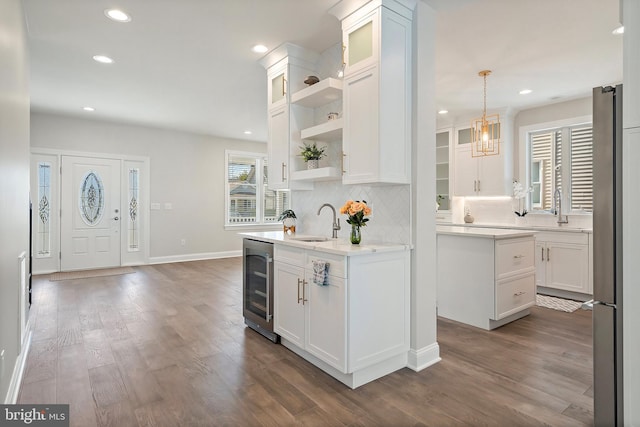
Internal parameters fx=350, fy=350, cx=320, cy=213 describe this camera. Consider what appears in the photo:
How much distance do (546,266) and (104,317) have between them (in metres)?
5.42

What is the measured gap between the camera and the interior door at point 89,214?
6.14 m

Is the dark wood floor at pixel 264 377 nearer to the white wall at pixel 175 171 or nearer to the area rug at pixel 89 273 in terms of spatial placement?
the area rug at pixel 89 273

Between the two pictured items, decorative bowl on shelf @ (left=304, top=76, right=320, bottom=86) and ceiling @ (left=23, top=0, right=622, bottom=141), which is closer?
ceiling @ (left=23, top=0, right=622, bottom=141)

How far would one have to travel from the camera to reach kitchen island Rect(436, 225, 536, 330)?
3.28 metres

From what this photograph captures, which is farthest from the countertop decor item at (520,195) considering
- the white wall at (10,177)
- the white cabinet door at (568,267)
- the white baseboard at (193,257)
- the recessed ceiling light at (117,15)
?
the white wall at (10,177)

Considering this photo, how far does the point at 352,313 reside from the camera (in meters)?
2.21

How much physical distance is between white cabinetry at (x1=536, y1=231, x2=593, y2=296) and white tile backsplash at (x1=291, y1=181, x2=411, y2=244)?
3.24 metres

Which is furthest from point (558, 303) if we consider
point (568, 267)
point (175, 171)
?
point (175, 171)

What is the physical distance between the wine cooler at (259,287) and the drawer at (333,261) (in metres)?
0.61

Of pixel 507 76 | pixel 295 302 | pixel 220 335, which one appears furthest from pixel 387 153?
pixel 507 76

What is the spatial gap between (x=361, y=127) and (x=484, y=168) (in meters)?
4.08

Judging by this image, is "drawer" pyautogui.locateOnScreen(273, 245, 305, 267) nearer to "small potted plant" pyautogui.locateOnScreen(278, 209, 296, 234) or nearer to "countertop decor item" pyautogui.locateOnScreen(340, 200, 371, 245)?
"countertop decor item" pyautogui.locateOnScreen(340, 200, 371, 245)

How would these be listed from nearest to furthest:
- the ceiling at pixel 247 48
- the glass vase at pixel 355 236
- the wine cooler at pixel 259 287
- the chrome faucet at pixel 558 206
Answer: the glass vase at pixel 355 236 → the ceiling at pixel 247 48 → the wine cooler at pixel 259 287 → the chrome faucet at pixel 558 206

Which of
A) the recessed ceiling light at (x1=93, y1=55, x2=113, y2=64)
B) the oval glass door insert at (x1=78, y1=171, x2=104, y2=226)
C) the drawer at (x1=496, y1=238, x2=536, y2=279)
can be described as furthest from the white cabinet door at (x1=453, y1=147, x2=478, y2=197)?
the oval glass door insert at (x1=78, y1=171, x2=104, y2=226)
